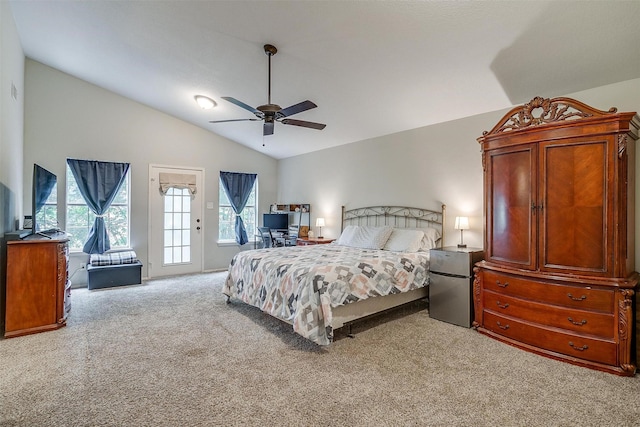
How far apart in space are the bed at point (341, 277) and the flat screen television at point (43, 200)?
2.23 m

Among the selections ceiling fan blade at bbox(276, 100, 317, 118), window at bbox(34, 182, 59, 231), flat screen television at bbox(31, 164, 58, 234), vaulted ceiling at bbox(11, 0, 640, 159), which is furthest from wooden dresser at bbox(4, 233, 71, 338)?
ceiling fan blade at bbox(276, 100, 317, 118)

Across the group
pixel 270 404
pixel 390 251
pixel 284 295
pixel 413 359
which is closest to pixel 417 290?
pixel 390 251

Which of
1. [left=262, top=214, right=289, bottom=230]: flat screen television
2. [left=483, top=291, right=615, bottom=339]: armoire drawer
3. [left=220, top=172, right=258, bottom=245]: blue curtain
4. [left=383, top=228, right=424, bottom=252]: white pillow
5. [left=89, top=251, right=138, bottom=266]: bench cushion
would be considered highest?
[left=220, top=172, right=258, bottom=245]: blue curtain

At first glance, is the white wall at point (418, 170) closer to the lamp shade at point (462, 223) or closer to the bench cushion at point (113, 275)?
the lamp shade at point (462, 223)

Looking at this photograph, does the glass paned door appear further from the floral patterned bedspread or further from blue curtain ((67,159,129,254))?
the floral patterned bedspread

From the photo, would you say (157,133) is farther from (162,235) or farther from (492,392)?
(492,392)

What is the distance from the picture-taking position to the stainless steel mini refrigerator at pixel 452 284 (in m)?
3.38

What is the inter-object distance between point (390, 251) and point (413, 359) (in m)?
1.75

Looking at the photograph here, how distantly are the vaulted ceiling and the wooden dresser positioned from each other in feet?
8.39

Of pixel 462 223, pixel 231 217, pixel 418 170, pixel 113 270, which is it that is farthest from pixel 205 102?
pixel 462 223

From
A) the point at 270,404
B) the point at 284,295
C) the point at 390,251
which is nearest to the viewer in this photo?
the point at 270,404

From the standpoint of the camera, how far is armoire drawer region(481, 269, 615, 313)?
8.21ft

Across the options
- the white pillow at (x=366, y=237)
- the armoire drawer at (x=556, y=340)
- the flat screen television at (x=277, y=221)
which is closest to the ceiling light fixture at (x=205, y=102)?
the flat screen television at (x=277, y=221)

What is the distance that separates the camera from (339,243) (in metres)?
5.08
